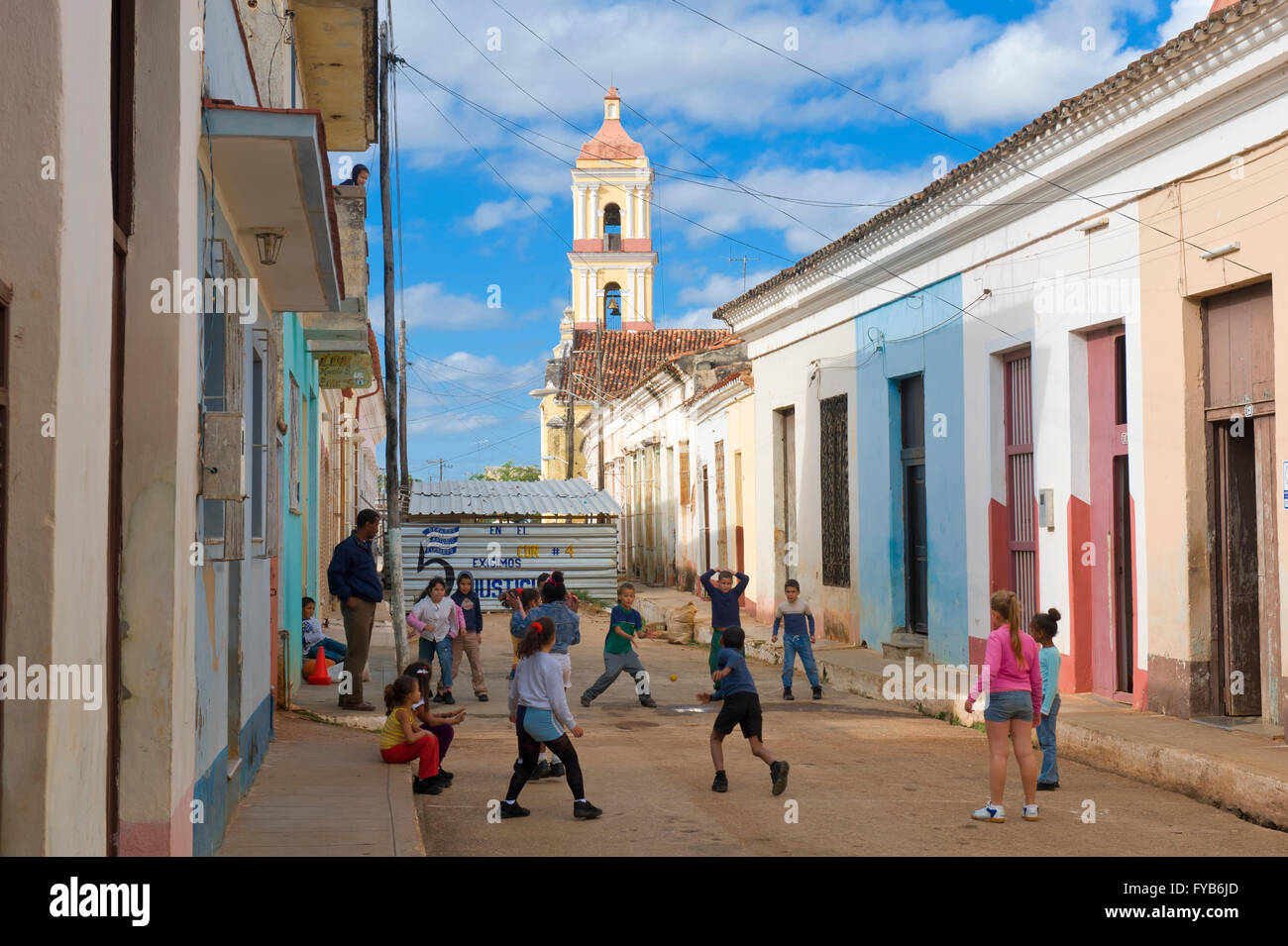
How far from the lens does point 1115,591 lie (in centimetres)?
1172

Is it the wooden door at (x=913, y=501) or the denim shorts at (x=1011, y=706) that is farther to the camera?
the wooden door at (x=913, y=501)

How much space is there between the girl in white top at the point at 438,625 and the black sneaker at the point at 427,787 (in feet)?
13.2

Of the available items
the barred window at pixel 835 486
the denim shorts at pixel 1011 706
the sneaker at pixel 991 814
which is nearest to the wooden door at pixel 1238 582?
the denim shorts at pixel 1011 706

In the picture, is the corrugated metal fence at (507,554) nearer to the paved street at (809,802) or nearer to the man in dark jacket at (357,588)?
the paved street at (809,802)

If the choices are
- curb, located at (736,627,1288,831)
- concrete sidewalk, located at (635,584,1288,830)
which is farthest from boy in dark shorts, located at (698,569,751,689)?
curb, located at (736,627,1288,831)

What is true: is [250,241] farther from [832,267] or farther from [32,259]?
[832,267]

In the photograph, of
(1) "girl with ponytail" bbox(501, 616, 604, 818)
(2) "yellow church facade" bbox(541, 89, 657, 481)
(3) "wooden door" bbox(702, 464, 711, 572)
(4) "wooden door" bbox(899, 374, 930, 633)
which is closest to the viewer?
(1) "girl with ponytail" bbox(501, 616, 604, 818)

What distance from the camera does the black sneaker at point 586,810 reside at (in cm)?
806

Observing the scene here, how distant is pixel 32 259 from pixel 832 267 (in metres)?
15.4

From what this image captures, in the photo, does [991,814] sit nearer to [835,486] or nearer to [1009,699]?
[1009,699]

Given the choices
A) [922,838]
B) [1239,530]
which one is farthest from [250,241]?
[1239,530]

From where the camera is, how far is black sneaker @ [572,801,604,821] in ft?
26.5

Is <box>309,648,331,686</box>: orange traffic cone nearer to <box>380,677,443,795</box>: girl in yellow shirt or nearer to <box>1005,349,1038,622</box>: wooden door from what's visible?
<box>380,677,443,795</box>: girl in yellow shirt

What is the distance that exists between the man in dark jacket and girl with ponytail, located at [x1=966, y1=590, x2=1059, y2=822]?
19.1 ft
